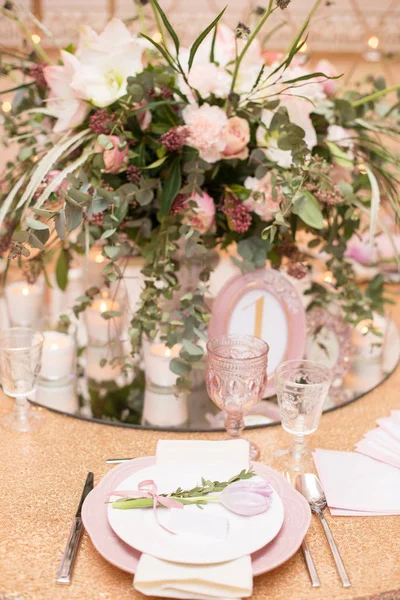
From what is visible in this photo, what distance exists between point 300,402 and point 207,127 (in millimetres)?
497

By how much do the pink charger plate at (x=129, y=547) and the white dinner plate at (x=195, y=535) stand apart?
0.07ft

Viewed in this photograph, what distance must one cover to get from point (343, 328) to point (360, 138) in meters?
0.40

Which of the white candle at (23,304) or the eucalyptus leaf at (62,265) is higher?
the eucalyptus leaf at (62,265)

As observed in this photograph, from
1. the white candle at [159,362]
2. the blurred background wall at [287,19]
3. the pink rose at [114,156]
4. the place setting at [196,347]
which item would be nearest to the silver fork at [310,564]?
the place setting at [196,347]

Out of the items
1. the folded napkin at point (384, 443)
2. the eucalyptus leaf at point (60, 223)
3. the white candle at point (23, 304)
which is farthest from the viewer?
the white candle at point (23, 304)

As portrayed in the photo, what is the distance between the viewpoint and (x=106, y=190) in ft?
3.76

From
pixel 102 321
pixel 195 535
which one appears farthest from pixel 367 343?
pixel 195 535

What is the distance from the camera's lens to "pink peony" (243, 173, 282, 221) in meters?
1.25

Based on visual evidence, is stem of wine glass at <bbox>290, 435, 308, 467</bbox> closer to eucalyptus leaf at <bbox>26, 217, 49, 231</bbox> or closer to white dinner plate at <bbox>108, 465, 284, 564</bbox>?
white dinner plate at <bbox>108, 465, 284, 564</bbox>

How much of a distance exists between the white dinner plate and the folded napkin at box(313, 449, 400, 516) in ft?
0.42

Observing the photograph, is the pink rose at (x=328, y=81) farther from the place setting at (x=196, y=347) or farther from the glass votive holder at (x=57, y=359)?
the glass votive holder at (x=57, y=359)

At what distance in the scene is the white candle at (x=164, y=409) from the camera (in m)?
1.23

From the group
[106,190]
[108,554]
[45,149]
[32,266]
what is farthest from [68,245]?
[108,554]

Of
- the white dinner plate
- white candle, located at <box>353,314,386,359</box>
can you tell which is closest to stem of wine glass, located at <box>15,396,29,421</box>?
the white dinner plate
